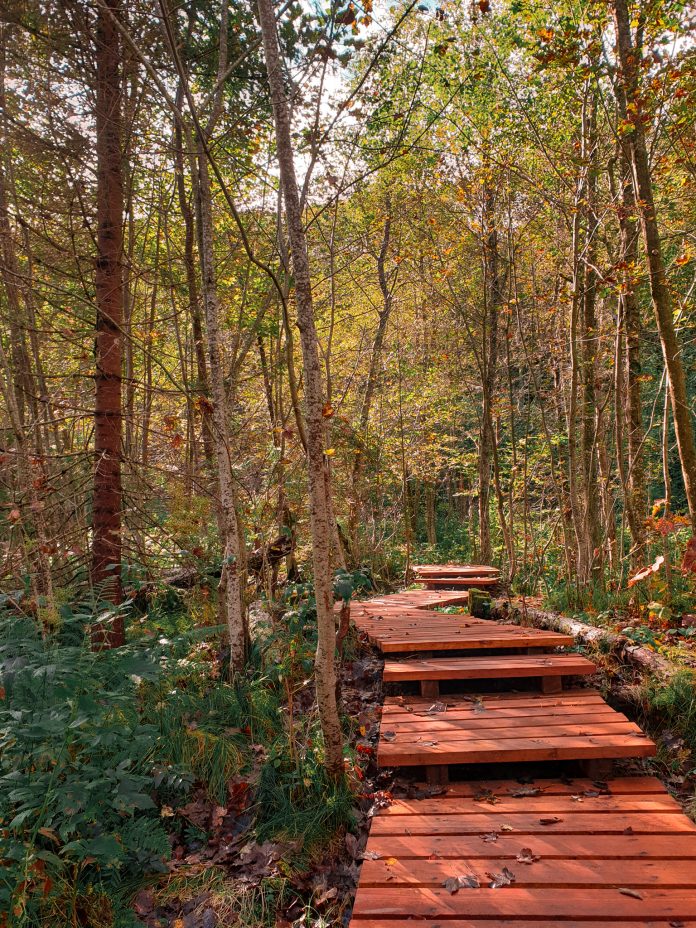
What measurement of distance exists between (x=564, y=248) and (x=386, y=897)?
320 inches

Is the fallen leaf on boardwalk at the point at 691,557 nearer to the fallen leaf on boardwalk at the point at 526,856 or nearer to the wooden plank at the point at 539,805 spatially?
the wooden plank at the point at 539,805

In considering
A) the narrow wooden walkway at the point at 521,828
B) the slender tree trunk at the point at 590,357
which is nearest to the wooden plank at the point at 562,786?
the narrow wooden walkway at the point at 521,828

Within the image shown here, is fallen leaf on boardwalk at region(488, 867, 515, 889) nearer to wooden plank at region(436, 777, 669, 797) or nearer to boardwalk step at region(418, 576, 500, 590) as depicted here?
wooden plank at region(436, 777, 669, 797)

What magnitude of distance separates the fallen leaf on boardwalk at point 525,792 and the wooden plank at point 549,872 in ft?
2.10

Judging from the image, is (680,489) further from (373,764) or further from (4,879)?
(4,879)

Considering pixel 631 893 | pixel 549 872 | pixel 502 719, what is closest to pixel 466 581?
pixel 502 719

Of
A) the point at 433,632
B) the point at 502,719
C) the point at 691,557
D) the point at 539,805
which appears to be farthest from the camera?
the point at 433,632

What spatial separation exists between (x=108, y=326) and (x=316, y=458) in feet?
8.54

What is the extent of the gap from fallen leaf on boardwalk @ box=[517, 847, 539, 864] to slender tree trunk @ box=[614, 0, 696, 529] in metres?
2.70

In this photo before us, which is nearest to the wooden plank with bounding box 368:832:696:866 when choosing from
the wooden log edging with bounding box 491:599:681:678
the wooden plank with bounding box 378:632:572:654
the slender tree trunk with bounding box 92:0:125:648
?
the wooden log edging with bounding box 491:599:681:678

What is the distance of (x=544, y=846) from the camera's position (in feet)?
8.38

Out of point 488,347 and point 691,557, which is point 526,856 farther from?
point 488,347

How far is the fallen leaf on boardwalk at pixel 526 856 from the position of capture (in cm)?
246

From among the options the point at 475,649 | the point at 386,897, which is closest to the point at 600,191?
the point at 475,649
